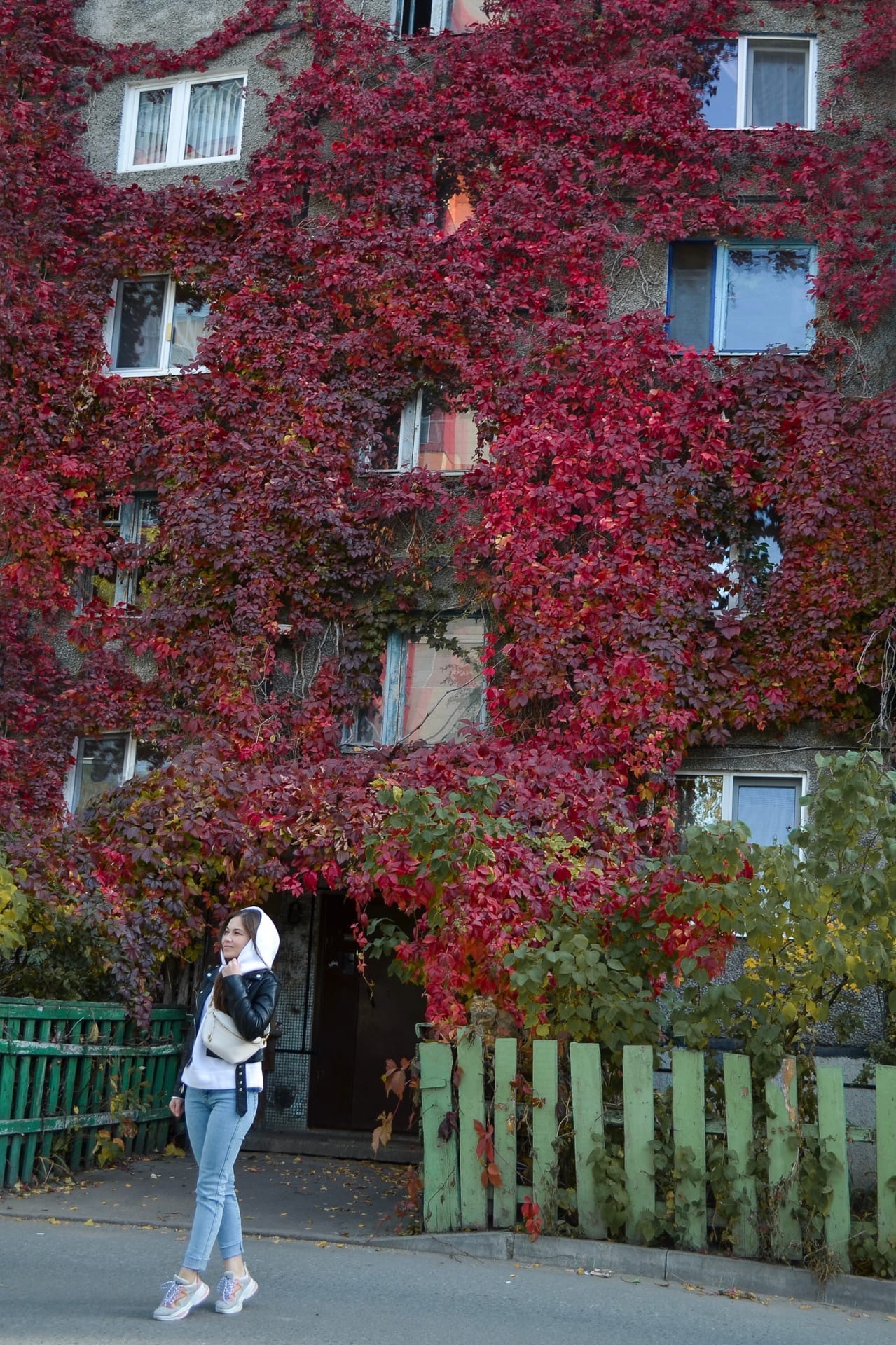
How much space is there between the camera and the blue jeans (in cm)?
559

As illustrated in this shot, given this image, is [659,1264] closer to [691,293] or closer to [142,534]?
[142,534]

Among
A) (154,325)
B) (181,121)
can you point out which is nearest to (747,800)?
(154,325)

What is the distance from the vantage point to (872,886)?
7121 millimetres

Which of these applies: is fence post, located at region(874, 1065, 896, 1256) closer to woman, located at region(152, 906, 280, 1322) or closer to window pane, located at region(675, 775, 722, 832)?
woman, located at region(152, 906, 280, 1322)

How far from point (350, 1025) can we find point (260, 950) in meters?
8.51

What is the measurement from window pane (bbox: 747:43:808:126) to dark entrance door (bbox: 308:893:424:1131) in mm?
9371

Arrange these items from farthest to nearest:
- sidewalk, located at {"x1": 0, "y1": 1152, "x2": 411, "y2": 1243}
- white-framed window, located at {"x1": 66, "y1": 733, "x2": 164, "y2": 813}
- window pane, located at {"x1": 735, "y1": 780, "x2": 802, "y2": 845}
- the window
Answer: the window < white-framed window, located at {"x1": 66, "y1": 733, "x2": 164, "y2": 813} < window pane, located at {"x1": 735, "y1": 780, "x2": 802, "y2": 845} < sidewalk, located at {"x1": 0, "y1": 1152, "x2": 411, "y2": 1243}

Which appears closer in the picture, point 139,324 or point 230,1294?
point 230,1294

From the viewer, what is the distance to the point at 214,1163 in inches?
222

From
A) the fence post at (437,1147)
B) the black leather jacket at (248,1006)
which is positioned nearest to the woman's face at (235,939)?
the black leather jacket at (248,1006)

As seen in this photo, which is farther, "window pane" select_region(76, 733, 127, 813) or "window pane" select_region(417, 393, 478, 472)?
"window pane" select_region(76, 733, 127, 813)

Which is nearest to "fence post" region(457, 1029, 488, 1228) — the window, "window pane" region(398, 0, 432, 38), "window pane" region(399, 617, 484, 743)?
"window pane" region(399, 617, 484, 743)

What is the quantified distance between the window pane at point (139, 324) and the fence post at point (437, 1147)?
32.4ft

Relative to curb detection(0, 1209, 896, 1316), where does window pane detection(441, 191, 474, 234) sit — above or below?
above
